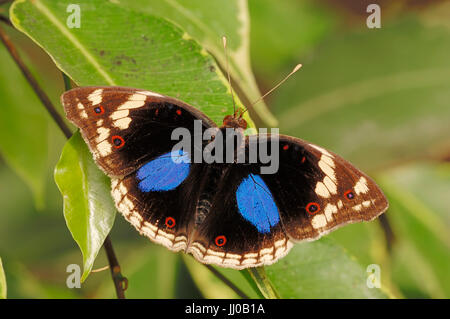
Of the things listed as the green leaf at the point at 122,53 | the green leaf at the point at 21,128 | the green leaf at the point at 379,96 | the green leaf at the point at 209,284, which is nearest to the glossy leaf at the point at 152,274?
the green leaf at the point at 209,284

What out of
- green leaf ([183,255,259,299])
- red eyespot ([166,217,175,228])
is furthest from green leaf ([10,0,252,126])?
green leaf ([183,255,259,299])

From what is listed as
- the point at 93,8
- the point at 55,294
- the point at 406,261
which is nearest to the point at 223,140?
the point at 93,8

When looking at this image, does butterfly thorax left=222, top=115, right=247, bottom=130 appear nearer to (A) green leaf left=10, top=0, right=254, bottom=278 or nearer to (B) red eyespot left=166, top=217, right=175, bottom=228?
(A) green leaf left=10, top=0, right=254, bottom=278

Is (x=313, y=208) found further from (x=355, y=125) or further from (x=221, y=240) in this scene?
(x=355, y=125)

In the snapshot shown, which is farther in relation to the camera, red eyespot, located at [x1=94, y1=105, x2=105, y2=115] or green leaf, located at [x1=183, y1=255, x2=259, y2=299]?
green leaf, located at [x1=183, y1=255, x2=259, y2=299]

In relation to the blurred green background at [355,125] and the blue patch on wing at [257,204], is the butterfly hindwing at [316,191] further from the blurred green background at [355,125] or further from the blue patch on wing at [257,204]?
the blurred green background at [355,125]

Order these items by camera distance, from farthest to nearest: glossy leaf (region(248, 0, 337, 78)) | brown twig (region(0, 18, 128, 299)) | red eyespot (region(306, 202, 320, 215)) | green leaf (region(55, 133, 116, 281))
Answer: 1. glossy leaf (region(248, 0, 337, 78))
2. red eyespot (region(306, 202, 320, 215))
3. brown twig (region(0, 18, 128, 299))
4. green leaf (region(55, 133, 116, 281))
